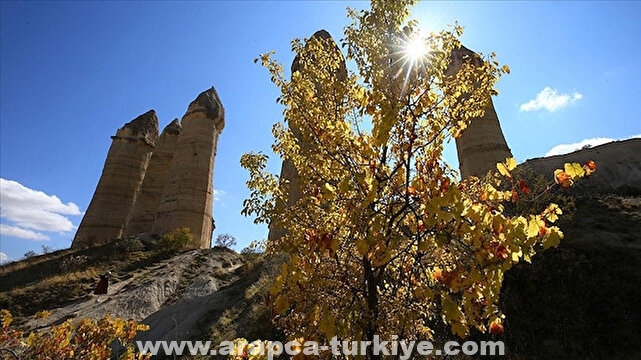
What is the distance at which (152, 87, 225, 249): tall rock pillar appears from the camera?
21.5 metres

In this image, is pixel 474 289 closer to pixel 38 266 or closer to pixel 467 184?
pixel 467 184

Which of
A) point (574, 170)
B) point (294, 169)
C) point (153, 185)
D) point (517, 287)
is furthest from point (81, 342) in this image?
point (153, 185)

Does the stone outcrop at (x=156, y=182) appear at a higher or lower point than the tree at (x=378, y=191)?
higher

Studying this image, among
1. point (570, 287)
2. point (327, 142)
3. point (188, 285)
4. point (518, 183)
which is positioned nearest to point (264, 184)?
point (327, 142)

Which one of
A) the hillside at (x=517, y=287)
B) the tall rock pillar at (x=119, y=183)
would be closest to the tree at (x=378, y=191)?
the hillside at (x=517, y=287)

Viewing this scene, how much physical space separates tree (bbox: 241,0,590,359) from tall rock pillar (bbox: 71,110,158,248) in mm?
24072

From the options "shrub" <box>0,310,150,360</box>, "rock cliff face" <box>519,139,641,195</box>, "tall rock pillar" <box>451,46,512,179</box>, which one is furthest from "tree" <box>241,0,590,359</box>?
"tall rock pillar" <box>451,46,512,179</box>

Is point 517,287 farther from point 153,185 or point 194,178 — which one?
point 153,185

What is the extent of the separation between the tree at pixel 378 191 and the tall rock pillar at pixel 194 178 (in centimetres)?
1975

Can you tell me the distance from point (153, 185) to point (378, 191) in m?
27.8

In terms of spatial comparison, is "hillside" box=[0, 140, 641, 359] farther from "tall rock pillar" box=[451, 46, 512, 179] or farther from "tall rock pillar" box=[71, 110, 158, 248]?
"tall rock pillar" box=[71, 110, 158, 248]

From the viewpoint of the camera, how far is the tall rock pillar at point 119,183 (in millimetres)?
23312

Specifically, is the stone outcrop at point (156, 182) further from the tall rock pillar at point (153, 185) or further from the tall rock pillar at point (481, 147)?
the tall rock pillar at point (481, 147)

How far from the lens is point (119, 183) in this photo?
2539 cm
